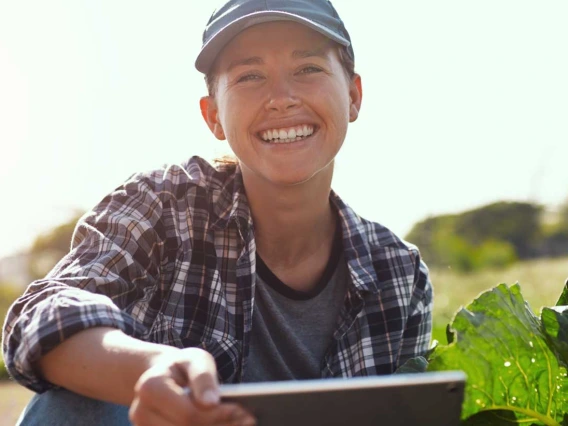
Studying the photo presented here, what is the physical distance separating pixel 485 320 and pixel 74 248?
113cm

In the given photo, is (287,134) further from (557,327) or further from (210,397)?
(210,397)

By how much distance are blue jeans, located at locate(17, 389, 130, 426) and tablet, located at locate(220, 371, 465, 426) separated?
0.91 metres

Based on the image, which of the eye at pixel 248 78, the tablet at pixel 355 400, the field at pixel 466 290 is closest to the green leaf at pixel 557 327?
the tablet at pixel 355 400

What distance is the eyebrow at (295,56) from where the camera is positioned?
8.14ft

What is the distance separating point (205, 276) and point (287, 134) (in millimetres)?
507

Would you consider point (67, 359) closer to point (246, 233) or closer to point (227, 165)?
point (246, 233)

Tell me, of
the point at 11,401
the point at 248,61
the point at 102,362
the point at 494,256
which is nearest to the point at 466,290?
the point at 494,256

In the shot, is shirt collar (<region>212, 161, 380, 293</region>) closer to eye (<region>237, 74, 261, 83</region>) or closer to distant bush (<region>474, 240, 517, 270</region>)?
eye (<region>237, 74, 261, 83</region>)

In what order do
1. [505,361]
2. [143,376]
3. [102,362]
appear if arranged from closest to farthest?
1. [143,376]
2. [102,362]
3. [505,361]

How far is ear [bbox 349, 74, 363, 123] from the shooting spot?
9.55ft

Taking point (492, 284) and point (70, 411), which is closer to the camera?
point (70, 411)

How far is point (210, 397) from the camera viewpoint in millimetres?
1139

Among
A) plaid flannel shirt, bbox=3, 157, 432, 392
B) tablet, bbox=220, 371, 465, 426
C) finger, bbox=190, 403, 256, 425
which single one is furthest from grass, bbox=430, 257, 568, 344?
finger, bbox=190, 403, 256, 425

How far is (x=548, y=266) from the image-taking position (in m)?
14.0
